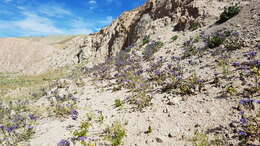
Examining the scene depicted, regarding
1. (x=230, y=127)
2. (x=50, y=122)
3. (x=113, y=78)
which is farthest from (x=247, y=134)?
(x=113, y=78)

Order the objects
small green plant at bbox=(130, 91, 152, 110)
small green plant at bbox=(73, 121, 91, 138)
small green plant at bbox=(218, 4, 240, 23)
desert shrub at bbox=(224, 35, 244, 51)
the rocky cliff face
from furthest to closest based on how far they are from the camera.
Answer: the rocky cliff face < small green plant at bbox=(218, 4, 240, 23) < desert shrub at bbox=(224, 35, 244, 51) < small green plant at bbox=(130, 91, 152, 110) < small green plant at bbox=(73, 121, 91, 138)

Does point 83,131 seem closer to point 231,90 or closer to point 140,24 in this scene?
point 231,90

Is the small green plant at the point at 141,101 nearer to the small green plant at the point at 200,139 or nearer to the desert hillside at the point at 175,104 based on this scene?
A: the desert hillside at the point at 175,104

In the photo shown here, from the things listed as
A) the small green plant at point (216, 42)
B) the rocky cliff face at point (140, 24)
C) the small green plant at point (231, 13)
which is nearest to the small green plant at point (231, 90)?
the small green plant at point (216, 42)

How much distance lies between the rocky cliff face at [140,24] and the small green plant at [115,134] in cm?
1216

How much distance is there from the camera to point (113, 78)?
10.6 m

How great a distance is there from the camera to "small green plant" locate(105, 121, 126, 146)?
446cm

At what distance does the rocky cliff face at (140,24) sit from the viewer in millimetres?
16491

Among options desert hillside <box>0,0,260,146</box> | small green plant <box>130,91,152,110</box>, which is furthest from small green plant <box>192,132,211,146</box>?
small green plant <box>130,91,152,110</box>

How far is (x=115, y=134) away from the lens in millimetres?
4781

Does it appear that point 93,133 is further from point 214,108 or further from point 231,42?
point 231,42

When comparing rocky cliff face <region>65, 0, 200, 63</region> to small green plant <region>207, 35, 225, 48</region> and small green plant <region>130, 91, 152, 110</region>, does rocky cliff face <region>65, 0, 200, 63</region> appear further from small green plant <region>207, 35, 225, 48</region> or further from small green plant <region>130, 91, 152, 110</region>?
small green plant <region>130, 91, 152, 110</region>

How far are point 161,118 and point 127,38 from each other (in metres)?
22.0

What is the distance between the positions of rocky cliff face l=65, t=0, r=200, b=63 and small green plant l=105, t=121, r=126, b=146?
1216 centimetres
